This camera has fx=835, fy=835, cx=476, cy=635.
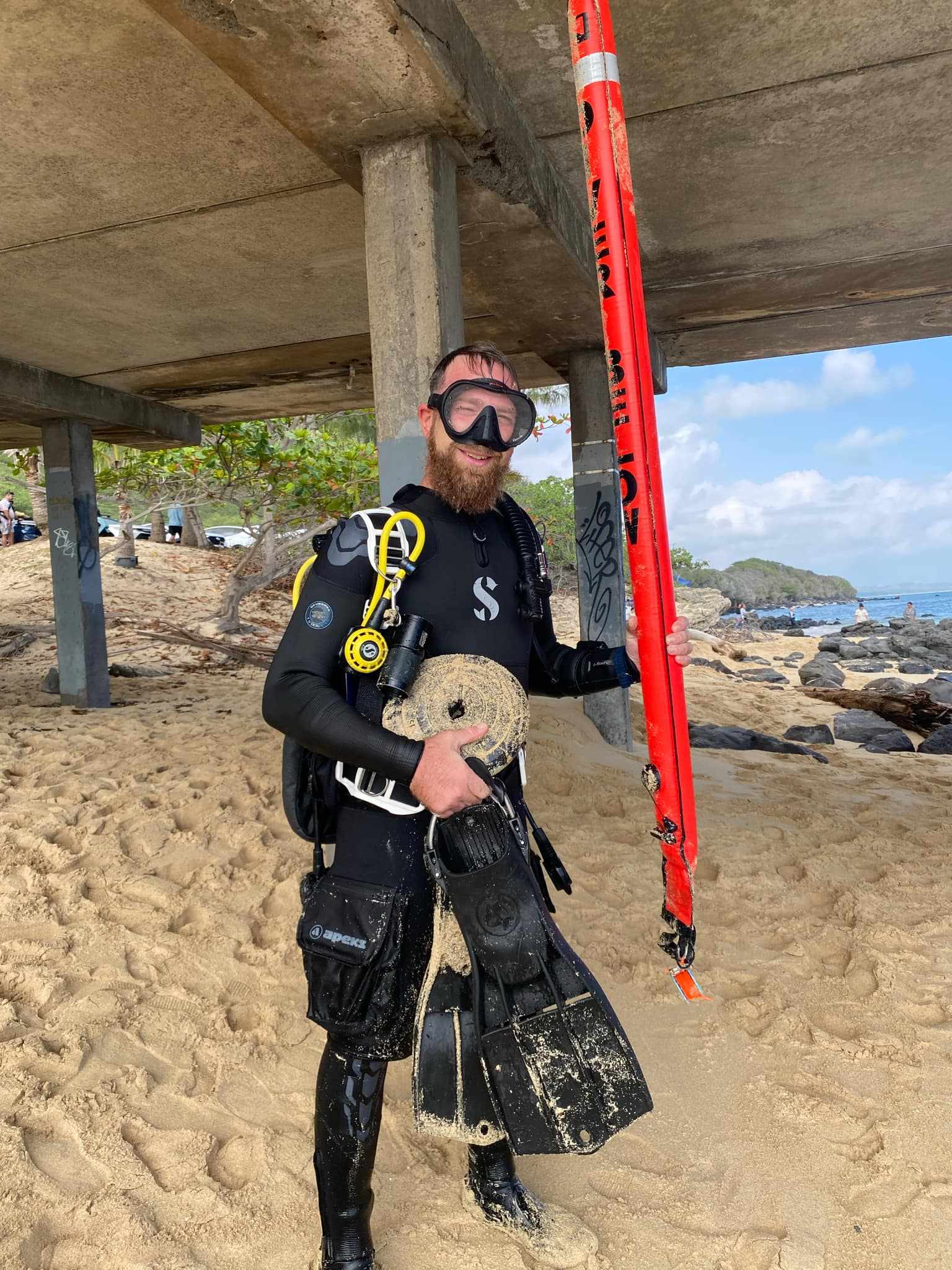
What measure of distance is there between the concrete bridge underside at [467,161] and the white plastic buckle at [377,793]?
2423 millimetres

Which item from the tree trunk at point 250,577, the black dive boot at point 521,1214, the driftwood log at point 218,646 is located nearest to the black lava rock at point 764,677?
the tree trunk at point 250,577

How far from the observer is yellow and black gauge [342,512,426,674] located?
182cm

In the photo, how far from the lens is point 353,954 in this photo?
6.04ft

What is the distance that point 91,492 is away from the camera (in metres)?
9.21

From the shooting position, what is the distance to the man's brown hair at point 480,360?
6.70ft

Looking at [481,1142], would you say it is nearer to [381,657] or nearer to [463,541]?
[381,657]

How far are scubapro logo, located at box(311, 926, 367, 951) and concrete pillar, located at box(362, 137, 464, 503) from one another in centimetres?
201

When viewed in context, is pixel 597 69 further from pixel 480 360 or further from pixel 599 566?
pixel 599 566

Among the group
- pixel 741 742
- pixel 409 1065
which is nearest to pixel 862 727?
pixel 741 742

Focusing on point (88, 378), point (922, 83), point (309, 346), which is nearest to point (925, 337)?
point (922, 83)

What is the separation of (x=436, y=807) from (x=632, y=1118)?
2.65 ft

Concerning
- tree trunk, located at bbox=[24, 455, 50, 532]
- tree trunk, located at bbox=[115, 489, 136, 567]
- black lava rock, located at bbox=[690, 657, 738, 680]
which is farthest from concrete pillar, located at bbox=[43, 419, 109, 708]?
black lava rock, located at bbox=[690, 657, 738, 680]

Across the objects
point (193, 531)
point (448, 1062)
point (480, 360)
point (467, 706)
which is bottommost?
point (448, 1062)

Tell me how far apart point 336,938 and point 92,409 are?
27.3 ft
